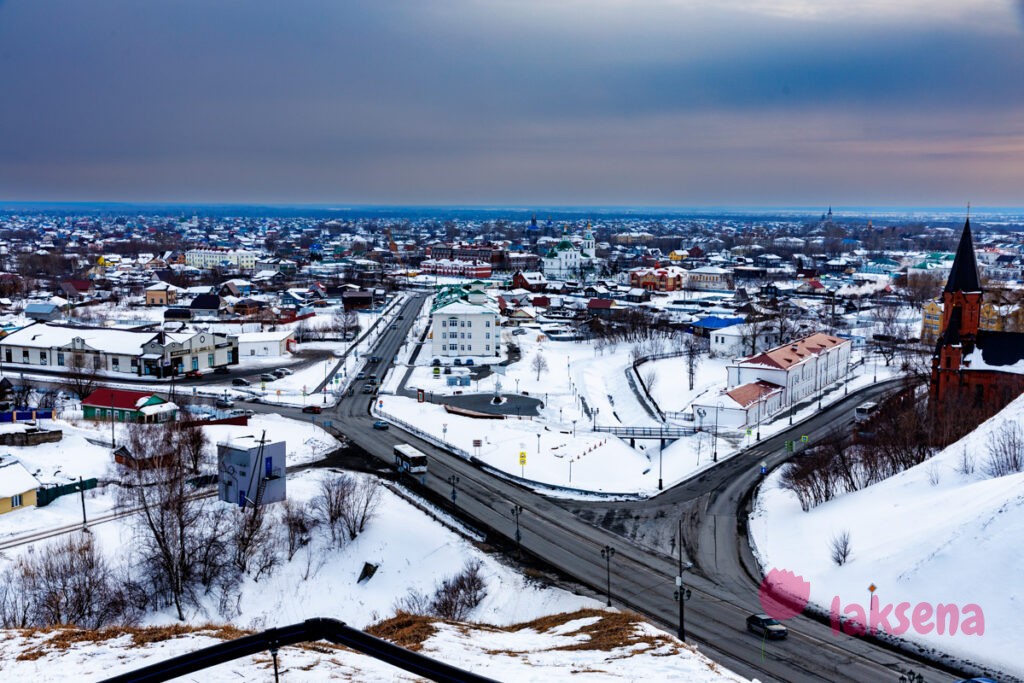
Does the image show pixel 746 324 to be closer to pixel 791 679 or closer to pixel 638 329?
pixel 638 329

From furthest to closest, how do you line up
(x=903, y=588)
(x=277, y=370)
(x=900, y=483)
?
(x=277, y=370) < (x=900, y=483) < (x=903, y=588)

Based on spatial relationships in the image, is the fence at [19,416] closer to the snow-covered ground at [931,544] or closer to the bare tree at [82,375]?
the bare tree at [82,375]

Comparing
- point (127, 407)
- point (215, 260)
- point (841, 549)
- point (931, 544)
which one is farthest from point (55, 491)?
point (215, 260)

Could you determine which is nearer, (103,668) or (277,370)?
(103,668)

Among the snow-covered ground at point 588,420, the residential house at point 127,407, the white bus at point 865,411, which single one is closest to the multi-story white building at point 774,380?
the snow-covered ground at point 588,420

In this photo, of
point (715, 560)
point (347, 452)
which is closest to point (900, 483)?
point (715, 560)

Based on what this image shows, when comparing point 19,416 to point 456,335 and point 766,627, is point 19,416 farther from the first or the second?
point 766,627
